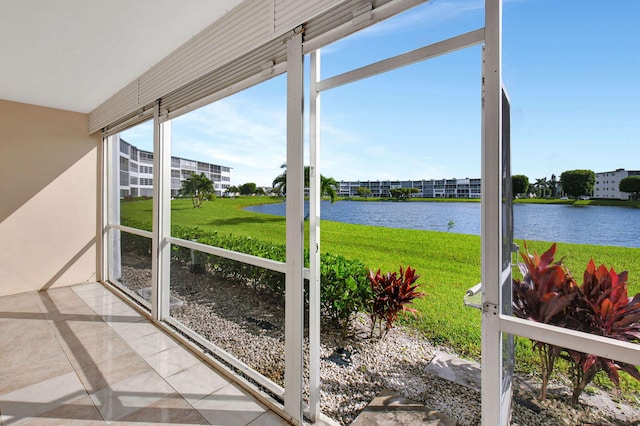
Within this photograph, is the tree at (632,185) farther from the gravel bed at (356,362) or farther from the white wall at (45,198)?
the white wall at (45,198)

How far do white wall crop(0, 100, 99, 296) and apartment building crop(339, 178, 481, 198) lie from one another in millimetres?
4452

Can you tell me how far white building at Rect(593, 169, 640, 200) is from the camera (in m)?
1.10

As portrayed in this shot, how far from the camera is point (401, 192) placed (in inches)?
81.9

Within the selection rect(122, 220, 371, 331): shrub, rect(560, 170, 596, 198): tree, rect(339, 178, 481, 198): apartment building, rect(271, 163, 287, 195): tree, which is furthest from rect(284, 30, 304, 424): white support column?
rect(560, 170, 596, 198): tree

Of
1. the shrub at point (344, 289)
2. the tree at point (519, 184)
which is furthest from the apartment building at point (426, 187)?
the shrub at point (344, 289)

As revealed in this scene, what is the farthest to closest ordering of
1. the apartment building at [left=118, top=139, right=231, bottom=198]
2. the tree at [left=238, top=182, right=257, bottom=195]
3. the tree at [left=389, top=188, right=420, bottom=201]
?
the apartment building at [left=118, top=139, right=231, bottom=198]
the tree at [left=238, top=182, right=257, bottom=195]
the tree at [left=389, top=188, right=420, bottom=201]

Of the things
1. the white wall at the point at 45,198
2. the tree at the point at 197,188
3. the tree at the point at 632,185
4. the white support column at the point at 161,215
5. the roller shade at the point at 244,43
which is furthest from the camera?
the white wall at the point at 45,198

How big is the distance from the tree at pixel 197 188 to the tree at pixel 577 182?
271cm

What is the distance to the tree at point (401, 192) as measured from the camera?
2.03 meters

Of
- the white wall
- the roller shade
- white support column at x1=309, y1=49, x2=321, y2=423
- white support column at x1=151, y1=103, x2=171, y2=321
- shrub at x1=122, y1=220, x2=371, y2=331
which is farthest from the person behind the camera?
the white wall

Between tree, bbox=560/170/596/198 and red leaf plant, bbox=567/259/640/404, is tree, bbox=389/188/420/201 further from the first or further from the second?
red leaf plant, bbox=567/259/640/404

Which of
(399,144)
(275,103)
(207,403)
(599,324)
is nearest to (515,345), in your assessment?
(599,324)

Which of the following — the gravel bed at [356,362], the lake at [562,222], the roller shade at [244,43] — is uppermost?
the roller shade at [244,43]

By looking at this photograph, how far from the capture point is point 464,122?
1.79 metres
